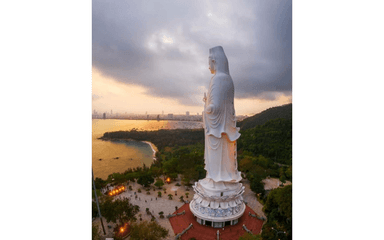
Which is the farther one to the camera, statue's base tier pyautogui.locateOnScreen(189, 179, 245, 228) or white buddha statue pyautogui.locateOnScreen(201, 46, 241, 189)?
statue's base tier pyautogui.locateOnScreen(189, 179, 245, 228)

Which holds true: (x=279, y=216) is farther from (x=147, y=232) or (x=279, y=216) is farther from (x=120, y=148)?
(x=120, y=148)

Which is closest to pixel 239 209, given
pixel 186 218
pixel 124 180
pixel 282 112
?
pixel 186 218

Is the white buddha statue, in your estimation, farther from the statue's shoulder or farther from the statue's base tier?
the statue's base tier

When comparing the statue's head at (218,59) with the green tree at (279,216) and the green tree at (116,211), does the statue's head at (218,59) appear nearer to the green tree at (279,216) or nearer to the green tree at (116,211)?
the green tree at (279,216)

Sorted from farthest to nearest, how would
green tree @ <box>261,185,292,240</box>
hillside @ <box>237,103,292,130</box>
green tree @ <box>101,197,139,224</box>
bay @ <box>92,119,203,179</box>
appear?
hillside @ <box>237,103,292,130</box> < bay @ <box>92,119,203,179</box> < green tree @ <box>101,197,139,224</box> < green tree @ <box>261,185,292,240</box>

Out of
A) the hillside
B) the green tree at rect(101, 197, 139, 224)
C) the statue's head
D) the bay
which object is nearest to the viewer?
the statue's head

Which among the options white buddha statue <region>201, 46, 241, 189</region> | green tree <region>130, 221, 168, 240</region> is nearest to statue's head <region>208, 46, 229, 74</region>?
white buddha statue <region>201, 46, 241, 189</region>
